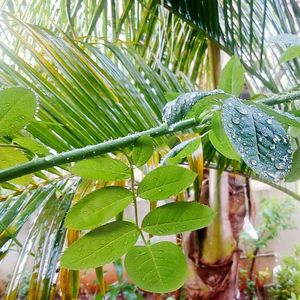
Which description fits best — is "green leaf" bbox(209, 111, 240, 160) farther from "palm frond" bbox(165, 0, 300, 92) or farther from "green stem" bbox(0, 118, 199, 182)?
"palm frond" bbox(165, 0, 300, 92)

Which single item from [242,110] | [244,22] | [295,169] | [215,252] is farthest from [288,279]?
[242,110]

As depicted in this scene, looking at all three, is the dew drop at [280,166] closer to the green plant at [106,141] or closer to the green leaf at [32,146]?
the green plant at [106,141]

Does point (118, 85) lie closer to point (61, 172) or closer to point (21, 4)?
point (61, 172)

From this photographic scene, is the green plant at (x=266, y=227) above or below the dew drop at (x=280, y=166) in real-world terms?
below

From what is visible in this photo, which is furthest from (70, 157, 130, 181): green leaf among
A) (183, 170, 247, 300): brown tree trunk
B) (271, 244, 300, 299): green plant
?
(271, 244, 300, 299): green plant

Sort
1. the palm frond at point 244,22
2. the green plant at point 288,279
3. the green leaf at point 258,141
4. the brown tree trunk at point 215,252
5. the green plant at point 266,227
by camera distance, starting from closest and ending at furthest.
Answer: the green leaf at point 258,141
the palm frond at point 244,22
the brown tree trunk at point 215,252
the green plant at point 288,279
the green plant at point 266,227

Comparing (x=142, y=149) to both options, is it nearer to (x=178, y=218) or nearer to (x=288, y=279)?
(x=178, y=218)

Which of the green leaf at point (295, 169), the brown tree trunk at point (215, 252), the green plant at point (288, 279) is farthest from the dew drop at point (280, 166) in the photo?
the green plant at point (288, 279)

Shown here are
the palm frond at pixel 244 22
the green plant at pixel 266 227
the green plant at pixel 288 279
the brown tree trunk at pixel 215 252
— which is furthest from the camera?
the green plant at pixel 266 227
